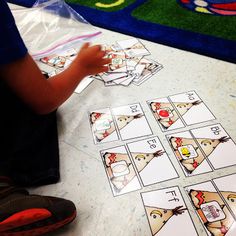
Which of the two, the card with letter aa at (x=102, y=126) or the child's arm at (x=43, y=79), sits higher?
the child's arm at (x=43, y=79)

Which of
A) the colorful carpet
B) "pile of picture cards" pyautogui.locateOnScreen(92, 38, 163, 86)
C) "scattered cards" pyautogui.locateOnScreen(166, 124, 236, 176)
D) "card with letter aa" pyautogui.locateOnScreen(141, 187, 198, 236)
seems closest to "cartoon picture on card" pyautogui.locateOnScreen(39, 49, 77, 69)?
"pile of picture cards" pyautogui.locateOnScreen(92, 38, 163, 86)

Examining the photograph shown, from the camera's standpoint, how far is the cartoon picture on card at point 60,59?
1136mm

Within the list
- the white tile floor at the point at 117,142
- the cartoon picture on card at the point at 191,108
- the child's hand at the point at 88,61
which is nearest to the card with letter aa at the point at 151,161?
the white tile floor at the point at 117,142

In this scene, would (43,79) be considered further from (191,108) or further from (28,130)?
(191,108)

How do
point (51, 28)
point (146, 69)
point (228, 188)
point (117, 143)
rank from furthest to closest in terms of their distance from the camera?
point (51, 28), point (146, 69), point (117, 143), point (228, 188)

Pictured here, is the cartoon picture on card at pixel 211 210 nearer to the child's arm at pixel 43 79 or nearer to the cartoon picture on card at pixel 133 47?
the child's arm at pixel 43 79

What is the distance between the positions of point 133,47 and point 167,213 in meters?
0.72

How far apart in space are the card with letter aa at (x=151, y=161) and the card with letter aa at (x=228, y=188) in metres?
0.10

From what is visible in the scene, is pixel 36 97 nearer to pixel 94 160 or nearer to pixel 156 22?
pixel 94 160

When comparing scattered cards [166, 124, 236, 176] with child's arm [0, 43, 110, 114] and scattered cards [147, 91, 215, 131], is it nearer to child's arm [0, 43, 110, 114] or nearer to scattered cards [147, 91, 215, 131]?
scattered cards [147, 91, 215, 131]

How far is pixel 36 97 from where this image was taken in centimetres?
66

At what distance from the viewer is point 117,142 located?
0.83 m

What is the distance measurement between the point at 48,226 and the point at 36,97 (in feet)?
0.89

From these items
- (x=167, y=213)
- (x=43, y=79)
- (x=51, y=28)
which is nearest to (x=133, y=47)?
(x=51, y=28)
